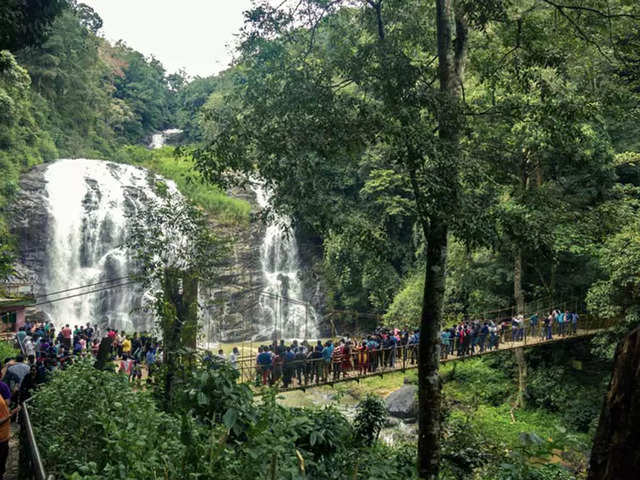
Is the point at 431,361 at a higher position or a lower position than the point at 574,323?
higher

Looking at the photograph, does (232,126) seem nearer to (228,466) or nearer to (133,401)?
(133,401)

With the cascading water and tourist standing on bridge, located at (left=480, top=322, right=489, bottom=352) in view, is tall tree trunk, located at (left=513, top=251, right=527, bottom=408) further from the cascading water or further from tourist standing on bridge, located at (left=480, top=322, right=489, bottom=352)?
the cascading water

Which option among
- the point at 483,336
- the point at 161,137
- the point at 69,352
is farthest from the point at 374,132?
the point at 161,137

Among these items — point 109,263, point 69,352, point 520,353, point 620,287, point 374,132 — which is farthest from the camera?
point 109,263

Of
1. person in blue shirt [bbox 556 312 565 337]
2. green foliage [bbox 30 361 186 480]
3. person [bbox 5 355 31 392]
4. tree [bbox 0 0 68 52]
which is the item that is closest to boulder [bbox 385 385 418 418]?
person in blue shirt [bbox 556 312 565 337]

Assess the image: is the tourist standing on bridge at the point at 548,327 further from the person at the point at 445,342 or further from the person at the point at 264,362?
the person at the point at 264,362

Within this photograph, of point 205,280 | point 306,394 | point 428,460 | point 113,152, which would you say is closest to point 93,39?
point 113,152

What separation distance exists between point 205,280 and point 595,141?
41.6ft

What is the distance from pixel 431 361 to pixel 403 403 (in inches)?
418

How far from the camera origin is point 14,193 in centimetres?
2309

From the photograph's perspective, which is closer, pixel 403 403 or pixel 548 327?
pixel 548 327

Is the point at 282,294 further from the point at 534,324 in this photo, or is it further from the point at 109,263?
the point at 534,324

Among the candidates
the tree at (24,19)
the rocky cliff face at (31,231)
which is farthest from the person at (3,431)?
the rocky cliff face at (31,231)

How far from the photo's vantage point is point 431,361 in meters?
6.47
